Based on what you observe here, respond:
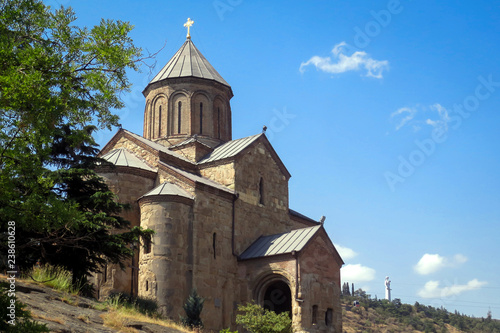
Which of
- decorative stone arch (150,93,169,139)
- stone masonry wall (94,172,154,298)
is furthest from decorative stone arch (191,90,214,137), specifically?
stone masonry wall (94,172,154,298)

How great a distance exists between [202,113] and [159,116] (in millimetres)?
1980

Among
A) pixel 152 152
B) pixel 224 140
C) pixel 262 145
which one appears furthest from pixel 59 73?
pixel 224 140

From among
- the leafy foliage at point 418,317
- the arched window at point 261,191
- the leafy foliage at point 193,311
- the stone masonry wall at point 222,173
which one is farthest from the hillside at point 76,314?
the leafy foliage at point 418,317

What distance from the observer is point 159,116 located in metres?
24.0

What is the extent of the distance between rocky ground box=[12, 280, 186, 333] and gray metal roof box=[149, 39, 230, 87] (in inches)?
541

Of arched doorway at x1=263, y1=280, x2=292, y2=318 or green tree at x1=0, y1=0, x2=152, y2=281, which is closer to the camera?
green tree at x1=0, y1=0, x2=152, y2=281

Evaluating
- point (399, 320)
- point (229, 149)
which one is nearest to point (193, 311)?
point (229, 149)

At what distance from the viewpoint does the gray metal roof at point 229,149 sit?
20844mm

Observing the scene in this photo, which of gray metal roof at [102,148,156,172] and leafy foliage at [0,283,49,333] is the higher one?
gray metal roof at [102,148,156,172]

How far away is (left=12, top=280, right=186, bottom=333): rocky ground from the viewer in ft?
30.6

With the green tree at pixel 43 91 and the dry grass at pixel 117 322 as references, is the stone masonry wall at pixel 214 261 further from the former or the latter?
the green tree at pixel 43 91

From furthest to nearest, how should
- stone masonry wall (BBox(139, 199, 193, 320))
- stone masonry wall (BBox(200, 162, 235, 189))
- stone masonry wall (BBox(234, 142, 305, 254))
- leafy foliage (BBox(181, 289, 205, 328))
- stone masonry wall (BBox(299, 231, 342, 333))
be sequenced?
stone masonry wall (BBox(200, 162, 235, 189))
stone masonry wall (BBox(234, 142, 305, 254))
stone masonry wall (BBox(299, 231, 342, 333))
stone masonry wall (BBox(139, 199, 193, 320))
leafy foliage (BBox(181, 289, 205, 328))

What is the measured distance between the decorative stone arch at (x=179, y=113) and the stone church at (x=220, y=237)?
4.30 feet

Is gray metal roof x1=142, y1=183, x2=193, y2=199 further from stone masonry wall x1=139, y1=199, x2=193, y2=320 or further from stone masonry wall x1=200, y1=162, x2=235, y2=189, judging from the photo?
stone masonry wall x1=200, y1=162, x2=235, y2=189
